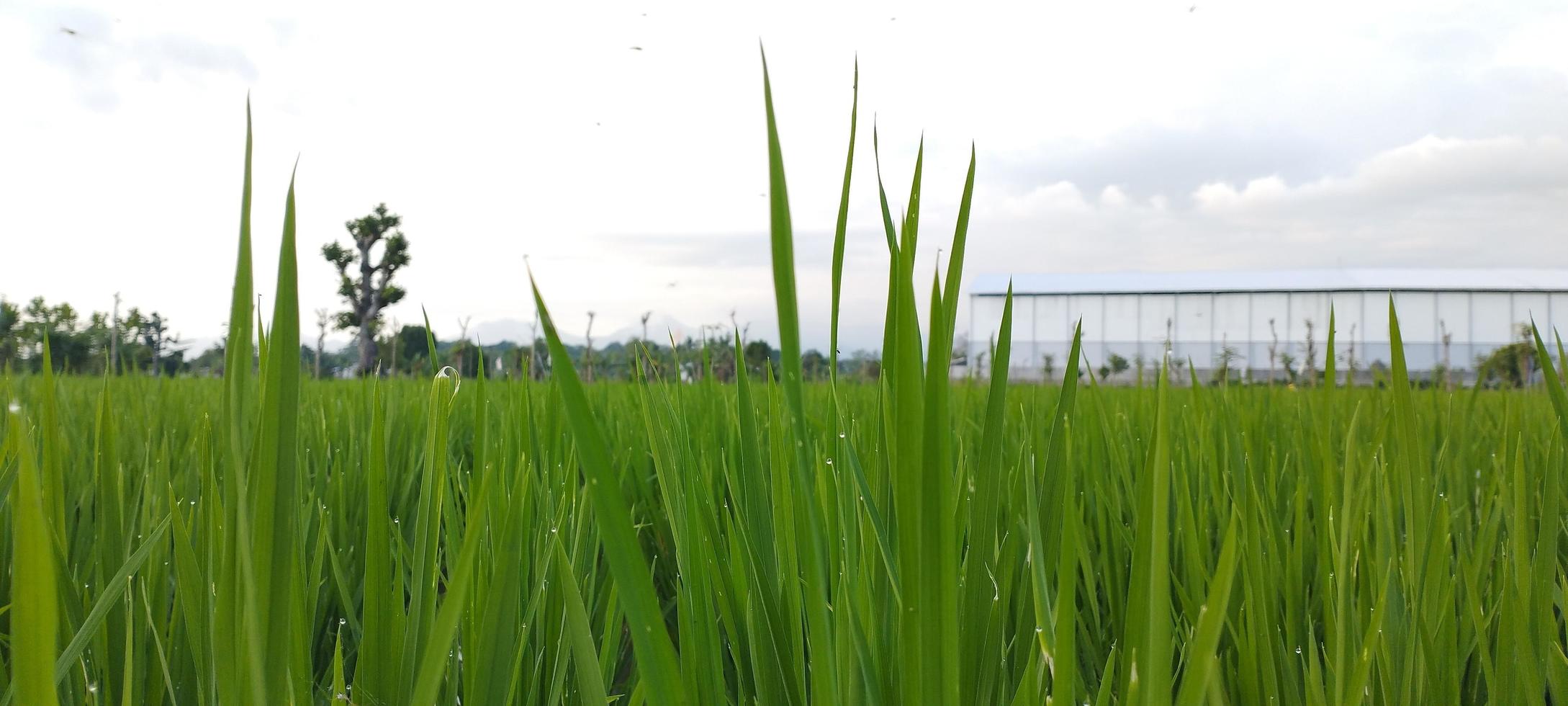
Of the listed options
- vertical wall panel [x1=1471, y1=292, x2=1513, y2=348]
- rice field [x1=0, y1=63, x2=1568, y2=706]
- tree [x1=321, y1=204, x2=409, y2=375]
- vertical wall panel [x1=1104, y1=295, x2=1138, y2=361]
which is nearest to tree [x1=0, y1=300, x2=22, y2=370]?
tree [x1=321, y1=204, x2=409, y2=375]

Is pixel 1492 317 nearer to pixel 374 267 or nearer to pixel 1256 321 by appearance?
pixel 1256 321

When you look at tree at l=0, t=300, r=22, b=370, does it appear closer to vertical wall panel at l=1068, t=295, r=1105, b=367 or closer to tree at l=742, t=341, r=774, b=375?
tree at l=742, t=341, r=774, b=375

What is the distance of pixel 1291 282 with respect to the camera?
26312 mm

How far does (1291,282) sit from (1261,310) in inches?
70.9

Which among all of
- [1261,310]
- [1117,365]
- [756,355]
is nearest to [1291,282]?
[1261,310]

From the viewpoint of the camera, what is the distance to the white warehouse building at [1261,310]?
2433cm

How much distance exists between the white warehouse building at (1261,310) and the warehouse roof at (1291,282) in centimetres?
5

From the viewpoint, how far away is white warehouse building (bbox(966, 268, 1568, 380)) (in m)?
24.3

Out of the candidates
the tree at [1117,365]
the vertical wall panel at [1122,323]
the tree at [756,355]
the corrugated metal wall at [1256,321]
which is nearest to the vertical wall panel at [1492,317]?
the corrugated metal wall at [1256,321]

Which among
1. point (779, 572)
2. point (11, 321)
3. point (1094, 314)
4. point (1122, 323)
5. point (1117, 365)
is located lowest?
point (779, 572)

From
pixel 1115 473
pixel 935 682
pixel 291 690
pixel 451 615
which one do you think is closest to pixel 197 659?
pixel 291 690

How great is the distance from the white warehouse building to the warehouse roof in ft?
0.16

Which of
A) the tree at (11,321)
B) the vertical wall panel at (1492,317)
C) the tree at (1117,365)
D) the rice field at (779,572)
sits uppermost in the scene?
the vertical wall panel at (1492,317)

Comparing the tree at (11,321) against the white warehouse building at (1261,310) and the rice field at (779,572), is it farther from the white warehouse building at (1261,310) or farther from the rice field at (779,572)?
the white warehouse building at (1261,310)
